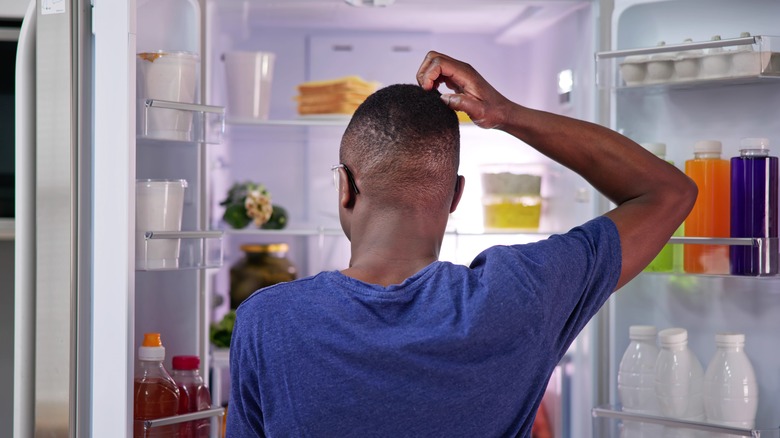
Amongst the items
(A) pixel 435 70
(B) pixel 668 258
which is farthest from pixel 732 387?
(A) pixel 435 70

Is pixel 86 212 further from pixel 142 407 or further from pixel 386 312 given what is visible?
pixel 386 312

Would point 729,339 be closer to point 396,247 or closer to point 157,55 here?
point 396,247

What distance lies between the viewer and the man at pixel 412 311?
40.0 inches

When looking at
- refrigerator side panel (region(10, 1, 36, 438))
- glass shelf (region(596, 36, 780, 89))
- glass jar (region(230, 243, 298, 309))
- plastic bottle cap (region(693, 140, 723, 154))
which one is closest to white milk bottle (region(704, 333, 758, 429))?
plastic bottle cap (region(693, 140, 723, 154))

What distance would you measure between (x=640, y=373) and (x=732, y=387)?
0.20 m

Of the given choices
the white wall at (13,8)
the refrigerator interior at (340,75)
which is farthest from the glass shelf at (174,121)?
the refrigerator interior at (340,75)

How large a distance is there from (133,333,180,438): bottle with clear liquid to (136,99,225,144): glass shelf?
0.43m

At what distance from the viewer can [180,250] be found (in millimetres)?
1822

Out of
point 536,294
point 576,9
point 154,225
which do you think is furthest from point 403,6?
point 536,294

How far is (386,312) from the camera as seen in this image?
1026 millimetres

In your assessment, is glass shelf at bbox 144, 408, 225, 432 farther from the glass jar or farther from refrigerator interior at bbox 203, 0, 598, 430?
the glass jar

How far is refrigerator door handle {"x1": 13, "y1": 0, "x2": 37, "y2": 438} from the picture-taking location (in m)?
1.60

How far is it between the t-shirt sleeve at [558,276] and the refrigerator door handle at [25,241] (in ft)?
3.11

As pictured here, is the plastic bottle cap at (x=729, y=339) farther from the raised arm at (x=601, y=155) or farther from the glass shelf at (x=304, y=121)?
the glass shelf at (x=304, y=121)
